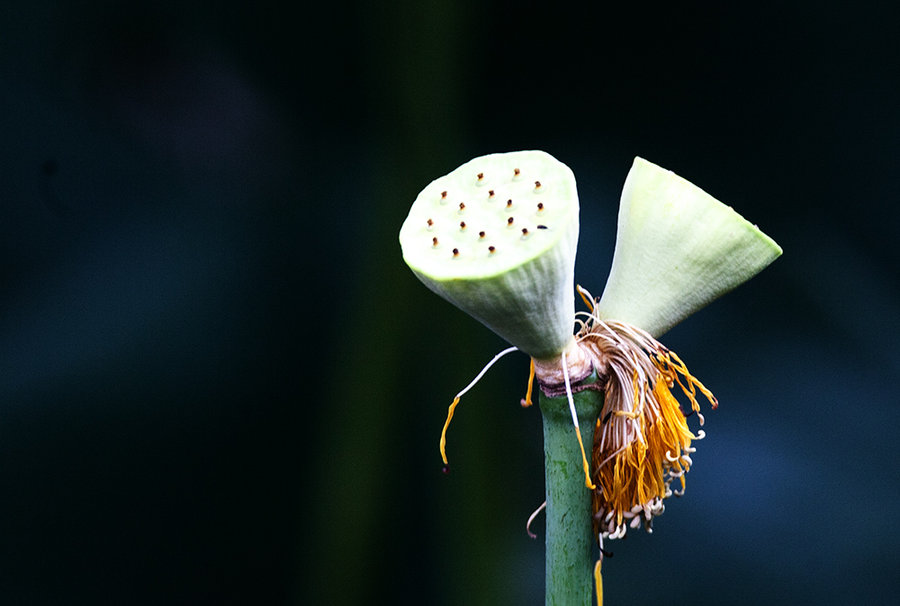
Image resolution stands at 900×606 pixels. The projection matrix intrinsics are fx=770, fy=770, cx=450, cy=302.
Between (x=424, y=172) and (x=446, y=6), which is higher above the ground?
(x=446, y=6)

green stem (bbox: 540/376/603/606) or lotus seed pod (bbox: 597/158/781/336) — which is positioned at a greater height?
lotus seed pod (bbox: 597/158/781/336)

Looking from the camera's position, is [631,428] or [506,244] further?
[631,428]

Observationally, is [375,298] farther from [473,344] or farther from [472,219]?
[472,219]

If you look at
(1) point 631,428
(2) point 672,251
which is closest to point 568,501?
(1) point 631,428

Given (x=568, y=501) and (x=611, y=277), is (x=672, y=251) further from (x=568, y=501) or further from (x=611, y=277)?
(x=568, y=501)

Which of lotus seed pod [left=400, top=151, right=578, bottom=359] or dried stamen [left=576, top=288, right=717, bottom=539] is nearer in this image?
lotus seed pod [left=400, top=151, right=578, bottom=359]

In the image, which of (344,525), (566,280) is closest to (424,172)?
(344,525)
